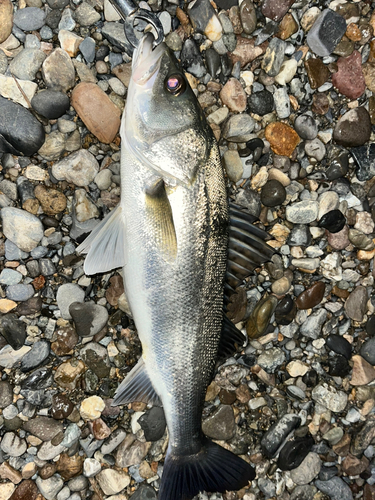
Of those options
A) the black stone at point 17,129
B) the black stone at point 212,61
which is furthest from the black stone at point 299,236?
the black stone at point 17,129

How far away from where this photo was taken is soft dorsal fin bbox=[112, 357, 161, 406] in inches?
88.5

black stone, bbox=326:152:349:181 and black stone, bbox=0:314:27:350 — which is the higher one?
black stone, bbox=326:152:349:181

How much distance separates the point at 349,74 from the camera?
2775 millimetres

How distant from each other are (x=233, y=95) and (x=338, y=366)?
6.94 ft

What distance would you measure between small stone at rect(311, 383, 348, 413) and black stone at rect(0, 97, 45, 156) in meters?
2.64

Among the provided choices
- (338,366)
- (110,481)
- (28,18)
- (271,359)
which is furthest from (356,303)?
(28,18)

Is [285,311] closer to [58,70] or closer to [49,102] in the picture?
[49,102]

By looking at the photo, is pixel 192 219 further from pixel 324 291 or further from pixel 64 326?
pixel 324 291

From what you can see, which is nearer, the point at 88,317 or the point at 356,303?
the point at 88,317

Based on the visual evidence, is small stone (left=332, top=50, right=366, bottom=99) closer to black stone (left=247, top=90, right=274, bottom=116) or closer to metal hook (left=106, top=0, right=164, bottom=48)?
black stone (left=247, top=90, right=274, bottom=116)

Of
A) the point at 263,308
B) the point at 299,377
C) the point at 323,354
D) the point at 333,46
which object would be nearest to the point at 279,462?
the point at 299,377

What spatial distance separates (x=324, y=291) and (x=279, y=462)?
1.29 meters

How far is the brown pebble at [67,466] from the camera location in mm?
2559

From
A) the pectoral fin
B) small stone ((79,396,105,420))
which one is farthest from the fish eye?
small stone ((79,396,105,420))
